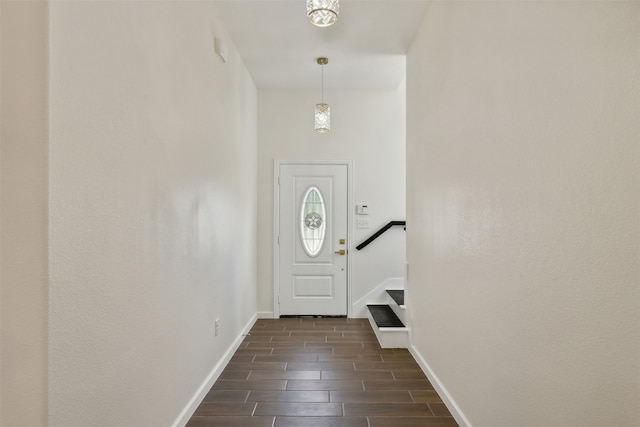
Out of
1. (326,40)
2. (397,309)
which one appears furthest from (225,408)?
(326,40)

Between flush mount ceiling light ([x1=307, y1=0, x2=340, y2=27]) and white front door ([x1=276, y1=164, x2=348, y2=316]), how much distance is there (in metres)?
2.58

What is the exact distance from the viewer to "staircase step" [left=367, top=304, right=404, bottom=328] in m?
3.86

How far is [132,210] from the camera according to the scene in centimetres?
162

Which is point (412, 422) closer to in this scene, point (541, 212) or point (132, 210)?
point (541, 212)

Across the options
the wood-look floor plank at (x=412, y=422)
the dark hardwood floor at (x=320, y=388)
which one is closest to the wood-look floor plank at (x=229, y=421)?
the dark hardwood floor at (x=320, y=388)

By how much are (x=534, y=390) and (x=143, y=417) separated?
5.35 ft

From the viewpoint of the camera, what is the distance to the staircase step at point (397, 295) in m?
4.16

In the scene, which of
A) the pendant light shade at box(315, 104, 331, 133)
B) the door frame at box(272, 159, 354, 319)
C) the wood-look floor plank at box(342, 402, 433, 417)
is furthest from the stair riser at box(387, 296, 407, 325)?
the pendant light shade at box(315, 104, 331, 133)

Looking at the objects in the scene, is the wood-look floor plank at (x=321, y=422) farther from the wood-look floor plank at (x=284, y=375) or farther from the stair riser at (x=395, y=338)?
the stair riser at (x=395, y=338)

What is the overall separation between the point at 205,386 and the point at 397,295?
2.50 meters

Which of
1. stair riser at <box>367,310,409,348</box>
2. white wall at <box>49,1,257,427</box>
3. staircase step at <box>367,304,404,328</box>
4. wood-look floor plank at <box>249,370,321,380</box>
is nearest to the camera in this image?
white wall at <box>49,1,257,427</box>

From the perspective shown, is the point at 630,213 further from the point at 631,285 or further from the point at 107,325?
the point at 107,325

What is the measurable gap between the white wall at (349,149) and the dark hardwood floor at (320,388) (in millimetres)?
1142

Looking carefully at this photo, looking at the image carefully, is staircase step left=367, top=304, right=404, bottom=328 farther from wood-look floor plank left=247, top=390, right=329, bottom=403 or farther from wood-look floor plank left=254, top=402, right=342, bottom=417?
wood-look floor plank left=254, top=402, right=342, bottom=417
